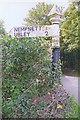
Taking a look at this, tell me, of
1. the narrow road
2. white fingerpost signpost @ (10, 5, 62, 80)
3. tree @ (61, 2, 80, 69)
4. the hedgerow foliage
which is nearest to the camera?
the hedgerow foliage

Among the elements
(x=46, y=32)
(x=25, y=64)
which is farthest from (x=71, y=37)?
(x=25, y=64)

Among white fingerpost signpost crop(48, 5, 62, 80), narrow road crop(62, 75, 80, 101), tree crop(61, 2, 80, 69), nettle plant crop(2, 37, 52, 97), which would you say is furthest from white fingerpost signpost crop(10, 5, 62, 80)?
tree crop(61, 2, 80, 69)

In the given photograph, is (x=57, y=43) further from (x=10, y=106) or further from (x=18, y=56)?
(x=10, y=106)

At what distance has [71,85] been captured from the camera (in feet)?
17.0

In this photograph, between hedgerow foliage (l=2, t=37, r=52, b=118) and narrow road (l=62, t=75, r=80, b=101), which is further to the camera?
narrow road (l=62, t=75, r=80, b=101)

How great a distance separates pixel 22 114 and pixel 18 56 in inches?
27.9

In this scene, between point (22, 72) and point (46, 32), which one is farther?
point (46, 32)

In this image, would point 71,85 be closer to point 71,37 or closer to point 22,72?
point 71,37

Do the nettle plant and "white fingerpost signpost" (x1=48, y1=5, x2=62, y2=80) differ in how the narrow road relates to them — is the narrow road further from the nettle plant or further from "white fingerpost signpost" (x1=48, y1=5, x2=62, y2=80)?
the nettle plant

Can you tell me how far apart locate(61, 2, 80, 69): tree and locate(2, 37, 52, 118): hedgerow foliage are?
3657 millimetres

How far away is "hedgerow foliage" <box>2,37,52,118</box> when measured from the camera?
9.33 feet

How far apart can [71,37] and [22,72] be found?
4.29 metres

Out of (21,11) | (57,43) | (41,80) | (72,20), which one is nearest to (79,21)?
(72,20)

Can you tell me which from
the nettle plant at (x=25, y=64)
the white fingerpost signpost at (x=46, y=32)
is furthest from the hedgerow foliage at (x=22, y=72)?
the white fingerpost signpost at (x=46, y=32)
